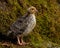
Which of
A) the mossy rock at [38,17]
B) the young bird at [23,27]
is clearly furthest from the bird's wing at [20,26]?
the mossy rock at [38,17]

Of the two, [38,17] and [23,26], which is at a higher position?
[23,26]

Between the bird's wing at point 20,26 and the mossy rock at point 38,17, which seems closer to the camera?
the bird's wing at point 20,26

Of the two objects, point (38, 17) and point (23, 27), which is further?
point (38, 17)

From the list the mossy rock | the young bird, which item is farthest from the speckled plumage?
the mossy rock

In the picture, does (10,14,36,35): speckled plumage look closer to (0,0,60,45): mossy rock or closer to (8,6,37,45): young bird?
(8,6,37,45): young bird

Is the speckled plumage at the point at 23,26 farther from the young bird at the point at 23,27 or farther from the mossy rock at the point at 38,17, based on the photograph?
the mossy rock at the point at 38,17

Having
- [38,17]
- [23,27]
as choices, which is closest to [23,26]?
[23,27]

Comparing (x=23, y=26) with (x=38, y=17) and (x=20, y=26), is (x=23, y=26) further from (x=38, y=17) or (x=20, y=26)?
(x=38, y=17)

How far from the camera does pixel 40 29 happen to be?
41.2 ft

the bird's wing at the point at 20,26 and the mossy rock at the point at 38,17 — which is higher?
the bird's wing at the point at 20,26

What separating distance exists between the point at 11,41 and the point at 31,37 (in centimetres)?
93

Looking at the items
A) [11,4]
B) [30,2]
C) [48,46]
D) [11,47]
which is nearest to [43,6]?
[30,2]

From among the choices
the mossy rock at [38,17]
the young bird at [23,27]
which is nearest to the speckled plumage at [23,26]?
the young bird at [23,27]

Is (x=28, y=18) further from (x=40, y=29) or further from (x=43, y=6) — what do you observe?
(x=43, y=6)
